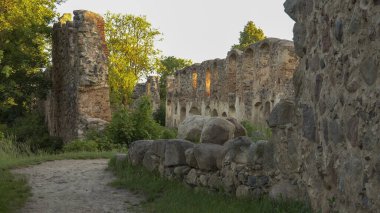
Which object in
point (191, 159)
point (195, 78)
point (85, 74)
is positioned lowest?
point (191, 159)

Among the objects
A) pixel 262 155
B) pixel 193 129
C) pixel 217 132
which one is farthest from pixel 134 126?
pixel 262 155

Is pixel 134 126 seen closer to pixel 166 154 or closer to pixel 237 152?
pixel 166 154

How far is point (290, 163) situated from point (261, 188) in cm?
50

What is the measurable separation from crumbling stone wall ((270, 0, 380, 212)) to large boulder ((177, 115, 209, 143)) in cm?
327

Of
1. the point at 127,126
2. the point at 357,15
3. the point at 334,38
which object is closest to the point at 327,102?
the point at 334,38

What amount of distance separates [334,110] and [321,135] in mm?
399

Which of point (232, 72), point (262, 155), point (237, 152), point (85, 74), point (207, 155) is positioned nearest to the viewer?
point (262, 155)

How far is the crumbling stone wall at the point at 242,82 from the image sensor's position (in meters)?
17.4

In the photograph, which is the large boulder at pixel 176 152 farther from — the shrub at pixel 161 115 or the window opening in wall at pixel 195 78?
the shrub at pixel 161 115

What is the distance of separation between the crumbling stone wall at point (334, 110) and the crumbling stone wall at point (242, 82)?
37.6ft

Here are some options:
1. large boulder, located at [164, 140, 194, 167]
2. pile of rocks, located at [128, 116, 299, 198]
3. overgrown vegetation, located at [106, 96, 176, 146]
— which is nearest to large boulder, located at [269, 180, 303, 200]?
pile of rocks, located at [128, 116, 299, 198]

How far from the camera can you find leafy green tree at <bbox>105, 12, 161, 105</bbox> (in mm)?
36375

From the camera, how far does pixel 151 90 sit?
120 feet

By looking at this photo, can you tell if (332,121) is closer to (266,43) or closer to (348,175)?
(348,175)
